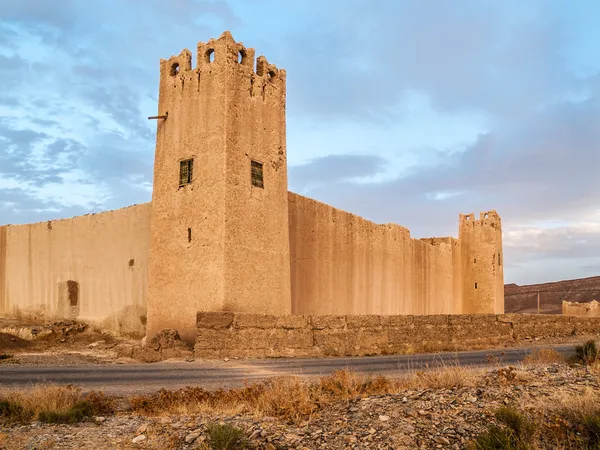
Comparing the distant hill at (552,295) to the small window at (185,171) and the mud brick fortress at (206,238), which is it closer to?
the mud brick fortress at (206,238)

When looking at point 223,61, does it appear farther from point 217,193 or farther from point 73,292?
point 73,292

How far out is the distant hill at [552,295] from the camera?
49.9 metres

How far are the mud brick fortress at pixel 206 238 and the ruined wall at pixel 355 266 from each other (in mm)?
67

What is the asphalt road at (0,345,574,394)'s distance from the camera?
9.19 m

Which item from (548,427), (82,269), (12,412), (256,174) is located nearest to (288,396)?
(548,427)

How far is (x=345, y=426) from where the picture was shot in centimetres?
600

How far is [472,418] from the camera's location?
19.8ft

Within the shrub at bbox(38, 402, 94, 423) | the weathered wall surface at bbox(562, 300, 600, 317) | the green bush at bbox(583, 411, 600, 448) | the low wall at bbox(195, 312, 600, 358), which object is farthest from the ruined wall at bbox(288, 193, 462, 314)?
the green bush at bbox(583, 411, 600, 448)

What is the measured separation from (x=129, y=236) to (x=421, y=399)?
45.1 feet

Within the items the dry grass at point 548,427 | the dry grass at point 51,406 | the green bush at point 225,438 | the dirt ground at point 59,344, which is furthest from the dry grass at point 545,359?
the dirt ground at point 59,344

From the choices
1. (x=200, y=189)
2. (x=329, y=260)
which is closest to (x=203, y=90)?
(x=200, y=189)

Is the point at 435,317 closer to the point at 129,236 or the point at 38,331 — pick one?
the point at 129,236

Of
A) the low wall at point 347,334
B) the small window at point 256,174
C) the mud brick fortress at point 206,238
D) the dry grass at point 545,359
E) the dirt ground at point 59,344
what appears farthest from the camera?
the small window at point 256,174

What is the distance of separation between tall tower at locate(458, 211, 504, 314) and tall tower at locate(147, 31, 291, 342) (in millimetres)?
20269
